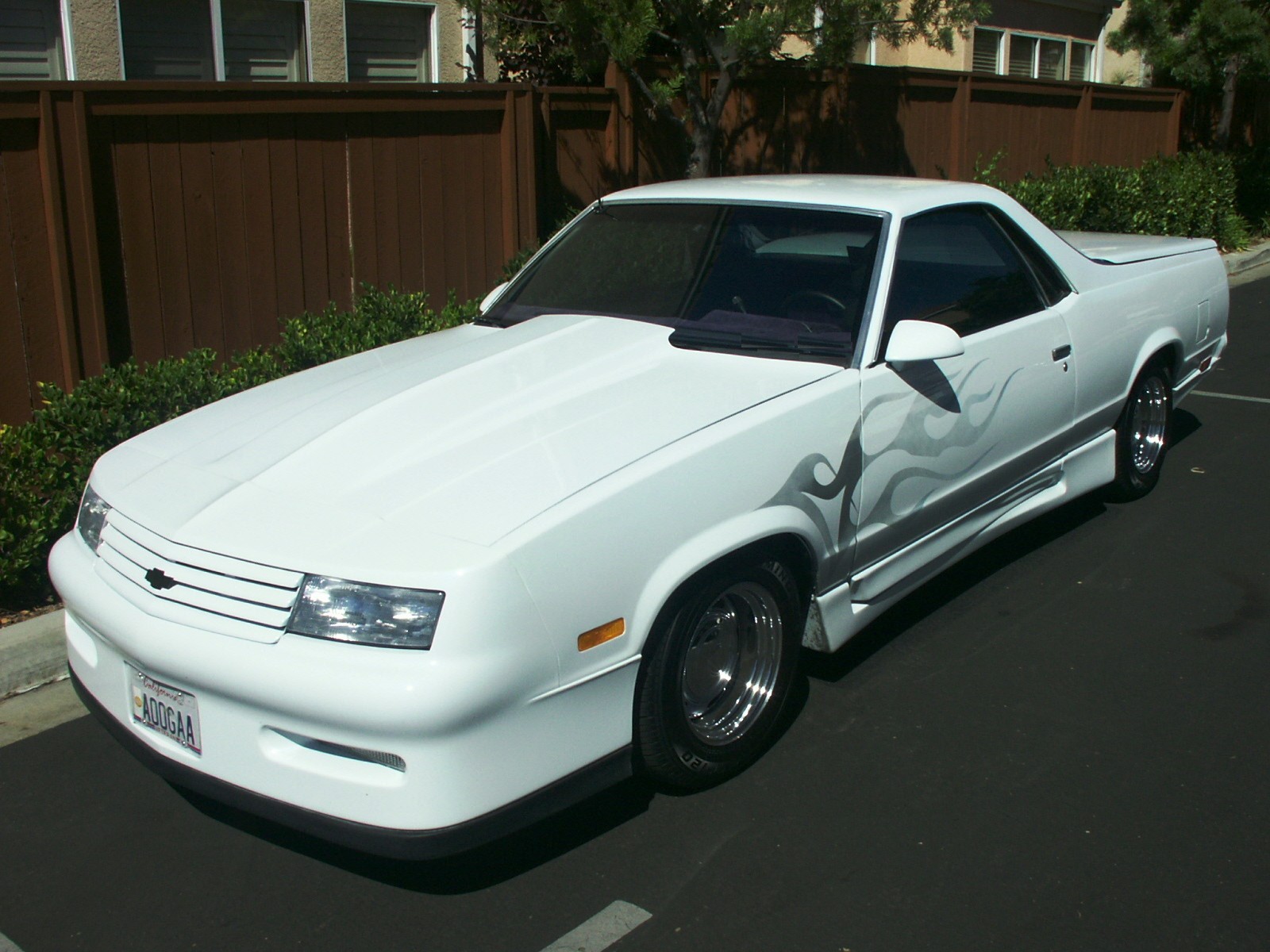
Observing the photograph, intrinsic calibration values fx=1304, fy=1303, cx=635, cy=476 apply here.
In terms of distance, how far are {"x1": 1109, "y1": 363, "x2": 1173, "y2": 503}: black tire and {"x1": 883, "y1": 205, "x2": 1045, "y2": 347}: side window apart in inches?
47.8

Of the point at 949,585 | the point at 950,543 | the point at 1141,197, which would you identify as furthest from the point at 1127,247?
the point at 1141,197

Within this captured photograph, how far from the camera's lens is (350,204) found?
7996mm

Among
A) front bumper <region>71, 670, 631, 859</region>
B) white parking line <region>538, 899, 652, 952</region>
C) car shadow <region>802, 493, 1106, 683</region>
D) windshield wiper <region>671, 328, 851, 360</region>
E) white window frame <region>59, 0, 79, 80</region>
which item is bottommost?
white parking line <region>538, 899, 652, 952</region>

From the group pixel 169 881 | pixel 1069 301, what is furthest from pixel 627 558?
pixel 1069 301

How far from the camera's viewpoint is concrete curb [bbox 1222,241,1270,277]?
48.3ft

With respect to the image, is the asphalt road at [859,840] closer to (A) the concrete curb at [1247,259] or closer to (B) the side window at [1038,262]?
(B) the side window at [1038,262]

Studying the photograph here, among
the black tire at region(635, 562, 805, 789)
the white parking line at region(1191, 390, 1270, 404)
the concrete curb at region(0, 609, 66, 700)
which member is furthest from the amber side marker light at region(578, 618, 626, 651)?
the white parking line at region(1191, 390, 1270, 404)

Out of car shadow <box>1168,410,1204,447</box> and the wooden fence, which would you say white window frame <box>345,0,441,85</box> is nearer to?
the wooden fence

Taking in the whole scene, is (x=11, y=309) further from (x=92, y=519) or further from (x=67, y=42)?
(x=92, y=519)

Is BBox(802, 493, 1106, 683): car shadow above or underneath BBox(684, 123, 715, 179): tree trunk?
underneath

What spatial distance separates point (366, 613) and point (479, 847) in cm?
76

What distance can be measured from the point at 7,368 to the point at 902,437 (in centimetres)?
463

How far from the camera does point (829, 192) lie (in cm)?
477

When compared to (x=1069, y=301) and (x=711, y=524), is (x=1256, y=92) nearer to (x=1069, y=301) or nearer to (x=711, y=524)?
(x=1069, y=301)
